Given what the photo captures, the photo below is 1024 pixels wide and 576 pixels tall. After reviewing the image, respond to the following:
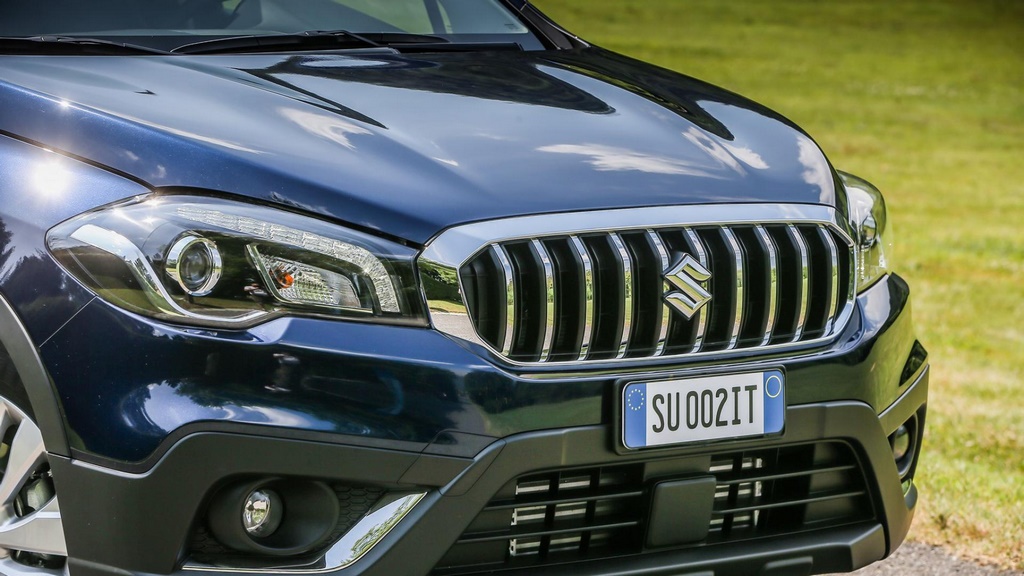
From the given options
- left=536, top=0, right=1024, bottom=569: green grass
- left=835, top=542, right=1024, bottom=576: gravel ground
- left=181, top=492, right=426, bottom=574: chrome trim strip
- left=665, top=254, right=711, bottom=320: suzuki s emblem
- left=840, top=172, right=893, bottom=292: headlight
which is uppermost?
left=665, top=254, right=711, bottom=320: suzuki s emblem

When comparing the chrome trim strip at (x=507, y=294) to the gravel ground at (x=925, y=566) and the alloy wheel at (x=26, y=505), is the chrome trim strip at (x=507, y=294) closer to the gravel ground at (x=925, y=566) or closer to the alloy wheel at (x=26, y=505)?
the alloy wheel at (x=26, y=505)

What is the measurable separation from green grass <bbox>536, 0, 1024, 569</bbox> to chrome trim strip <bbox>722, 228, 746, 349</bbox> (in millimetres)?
1784

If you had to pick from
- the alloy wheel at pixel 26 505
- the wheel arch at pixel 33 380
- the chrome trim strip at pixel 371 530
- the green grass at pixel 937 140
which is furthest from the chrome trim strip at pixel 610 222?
the green grass at pixel 937 140

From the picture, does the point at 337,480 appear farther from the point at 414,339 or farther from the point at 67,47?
the point at 67,47

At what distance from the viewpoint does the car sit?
2.33 meters

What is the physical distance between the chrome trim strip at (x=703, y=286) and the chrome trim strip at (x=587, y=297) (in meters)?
0.23

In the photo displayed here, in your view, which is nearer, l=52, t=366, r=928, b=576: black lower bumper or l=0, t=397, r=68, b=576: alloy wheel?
l=52, t=366, r=928, b=576: black lower bumper

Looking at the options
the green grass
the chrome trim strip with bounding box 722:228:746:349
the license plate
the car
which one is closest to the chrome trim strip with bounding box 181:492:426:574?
the car

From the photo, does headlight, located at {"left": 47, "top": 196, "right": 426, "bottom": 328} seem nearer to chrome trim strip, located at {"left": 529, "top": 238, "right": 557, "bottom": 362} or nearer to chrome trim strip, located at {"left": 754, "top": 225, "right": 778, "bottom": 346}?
chrome trim strip, located at {"left": 529, "top": 238, "right": 557, "bottom": 362}

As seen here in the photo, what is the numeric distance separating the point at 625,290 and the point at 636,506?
0.43 metres

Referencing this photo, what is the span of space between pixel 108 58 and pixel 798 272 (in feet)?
5.13

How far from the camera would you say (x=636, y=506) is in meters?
2.62

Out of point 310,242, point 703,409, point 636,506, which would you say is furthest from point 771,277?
point 310,242

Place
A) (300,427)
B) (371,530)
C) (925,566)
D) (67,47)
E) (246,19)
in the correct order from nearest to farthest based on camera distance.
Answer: (300,427) → (371,530) → (67,47) → (246,19) → (925,566)
